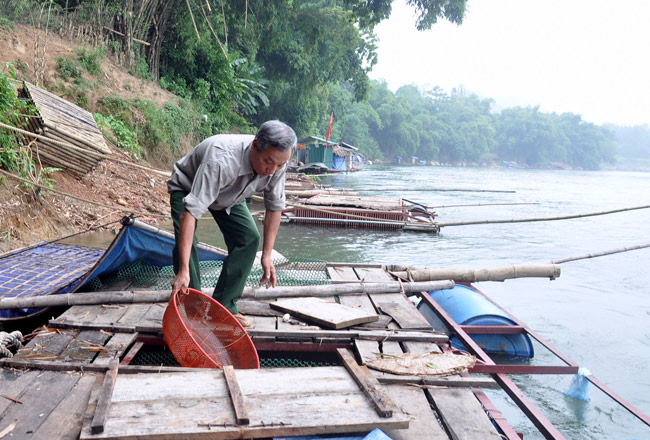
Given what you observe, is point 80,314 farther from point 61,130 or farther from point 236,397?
point 61,130

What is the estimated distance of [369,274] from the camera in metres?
4.56

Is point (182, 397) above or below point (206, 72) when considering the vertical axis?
below

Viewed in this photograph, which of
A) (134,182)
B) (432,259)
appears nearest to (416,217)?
(432,259)

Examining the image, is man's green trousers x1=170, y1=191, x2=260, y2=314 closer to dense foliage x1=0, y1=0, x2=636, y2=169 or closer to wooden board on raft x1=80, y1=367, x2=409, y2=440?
wooden board on raft x1=80, y1=367, x2=409, y2=440

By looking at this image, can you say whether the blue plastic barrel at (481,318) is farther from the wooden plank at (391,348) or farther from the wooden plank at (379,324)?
the wooden plank at (391,348)

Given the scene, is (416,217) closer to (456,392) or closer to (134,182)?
(134,182)

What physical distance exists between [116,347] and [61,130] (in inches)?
144

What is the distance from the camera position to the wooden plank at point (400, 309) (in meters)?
3.18

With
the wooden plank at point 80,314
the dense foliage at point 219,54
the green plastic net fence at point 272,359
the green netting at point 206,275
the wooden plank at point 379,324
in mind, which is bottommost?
the green plastic net fence at point 272,359

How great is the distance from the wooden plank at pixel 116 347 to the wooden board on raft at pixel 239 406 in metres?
0.33

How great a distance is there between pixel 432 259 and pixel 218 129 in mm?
9804

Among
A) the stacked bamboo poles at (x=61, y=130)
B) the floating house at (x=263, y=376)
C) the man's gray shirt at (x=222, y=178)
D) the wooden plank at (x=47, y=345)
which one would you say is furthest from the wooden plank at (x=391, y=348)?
the stacked bamboo poles at (x=61, y=130)

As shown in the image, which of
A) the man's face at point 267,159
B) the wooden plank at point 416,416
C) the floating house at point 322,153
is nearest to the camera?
the wooden plank at point 416,416

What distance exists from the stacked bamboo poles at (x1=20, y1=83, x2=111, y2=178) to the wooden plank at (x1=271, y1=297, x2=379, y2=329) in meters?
3.10
